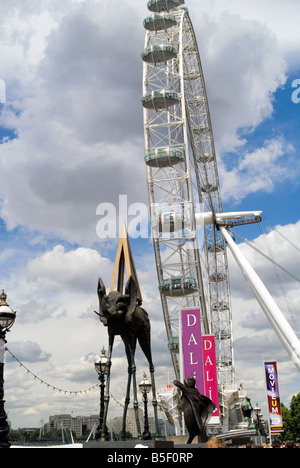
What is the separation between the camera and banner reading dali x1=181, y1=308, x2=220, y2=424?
102 ft

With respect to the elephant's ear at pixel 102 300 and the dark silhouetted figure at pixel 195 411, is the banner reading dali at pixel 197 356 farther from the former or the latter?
the elephant's ear at pixel 102 300

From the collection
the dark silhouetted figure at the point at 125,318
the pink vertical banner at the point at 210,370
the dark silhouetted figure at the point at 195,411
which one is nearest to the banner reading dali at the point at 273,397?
the pink vertical banner at the point at 210,370

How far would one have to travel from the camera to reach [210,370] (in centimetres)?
3253

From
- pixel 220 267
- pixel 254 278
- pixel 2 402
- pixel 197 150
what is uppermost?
pixel 197 150

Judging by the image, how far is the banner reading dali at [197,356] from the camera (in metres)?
31.1

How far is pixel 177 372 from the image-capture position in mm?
52531

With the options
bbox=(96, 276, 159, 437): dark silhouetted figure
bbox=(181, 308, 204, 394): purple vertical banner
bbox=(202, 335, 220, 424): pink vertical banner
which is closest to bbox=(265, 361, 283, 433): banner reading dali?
bbox=(202, 335, 220, 424): pink vertical banner

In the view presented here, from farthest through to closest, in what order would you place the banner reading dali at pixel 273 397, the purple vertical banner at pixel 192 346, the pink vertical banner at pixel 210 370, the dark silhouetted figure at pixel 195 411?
1. the pink vertical banner at pixel 210 370
2. the purple vertical banner at pixel 192 346
3. the banner reading dali at pixel 273 397
4. the dark silhouetted figure at pixel 195 411

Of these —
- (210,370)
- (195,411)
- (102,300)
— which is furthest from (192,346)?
(102,300)

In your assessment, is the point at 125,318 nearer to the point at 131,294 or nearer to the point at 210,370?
the point at 131,294

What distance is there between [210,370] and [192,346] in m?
1.94

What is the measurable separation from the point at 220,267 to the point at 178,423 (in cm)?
2104
